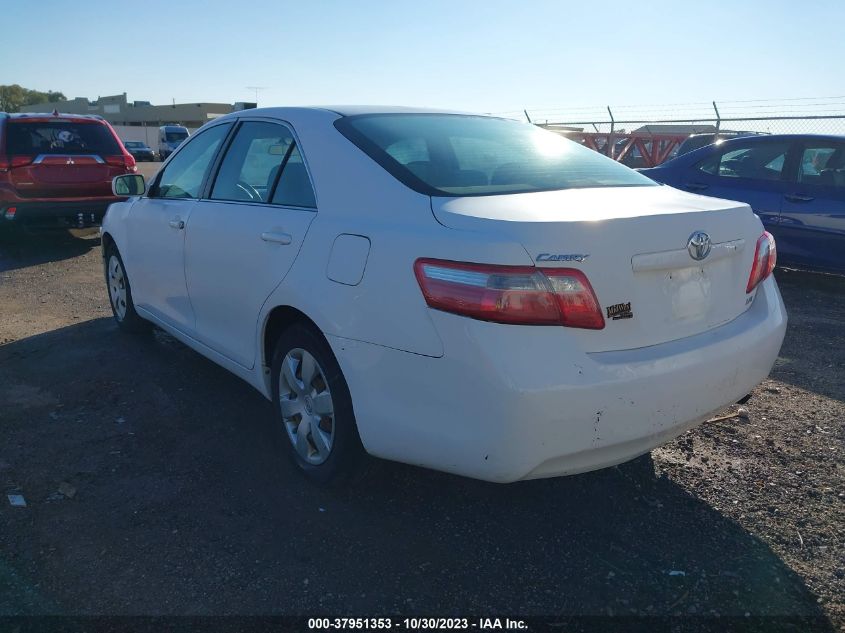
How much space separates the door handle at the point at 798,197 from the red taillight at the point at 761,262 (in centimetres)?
431

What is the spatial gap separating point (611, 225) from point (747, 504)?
1448mm

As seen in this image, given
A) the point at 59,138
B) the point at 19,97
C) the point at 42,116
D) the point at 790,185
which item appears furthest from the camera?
the point at 19,97

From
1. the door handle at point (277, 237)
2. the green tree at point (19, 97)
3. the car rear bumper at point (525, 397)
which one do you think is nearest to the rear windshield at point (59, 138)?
the door handle at point (277, 237)

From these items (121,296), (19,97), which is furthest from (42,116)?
(19,97)

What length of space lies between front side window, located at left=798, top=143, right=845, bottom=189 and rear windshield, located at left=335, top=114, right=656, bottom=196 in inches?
169

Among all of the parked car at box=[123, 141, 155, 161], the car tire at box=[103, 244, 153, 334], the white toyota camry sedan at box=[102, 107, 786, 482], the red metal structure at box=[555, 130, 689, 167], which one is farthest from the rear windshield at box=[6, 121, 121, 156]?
the parked car at box=[123, 141, 155, 161]

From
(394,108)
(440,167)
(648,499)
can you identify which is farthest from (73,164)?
(648,499)

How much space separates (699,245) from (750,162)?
5.43m

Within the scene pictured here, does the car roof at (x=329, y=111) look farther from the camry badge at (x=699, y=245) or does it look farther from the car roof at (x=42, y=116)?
the car roof at (x=42, y=116)

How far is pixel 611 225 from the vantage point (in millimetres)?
2404

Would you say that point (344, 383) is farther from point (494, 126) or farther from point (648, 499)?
point (494, 126)

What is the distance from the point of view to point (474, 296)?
2.29 meters

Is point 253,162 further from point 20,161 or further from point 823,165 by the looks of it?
point 20,161

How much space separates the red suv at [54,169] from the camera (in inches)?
349
